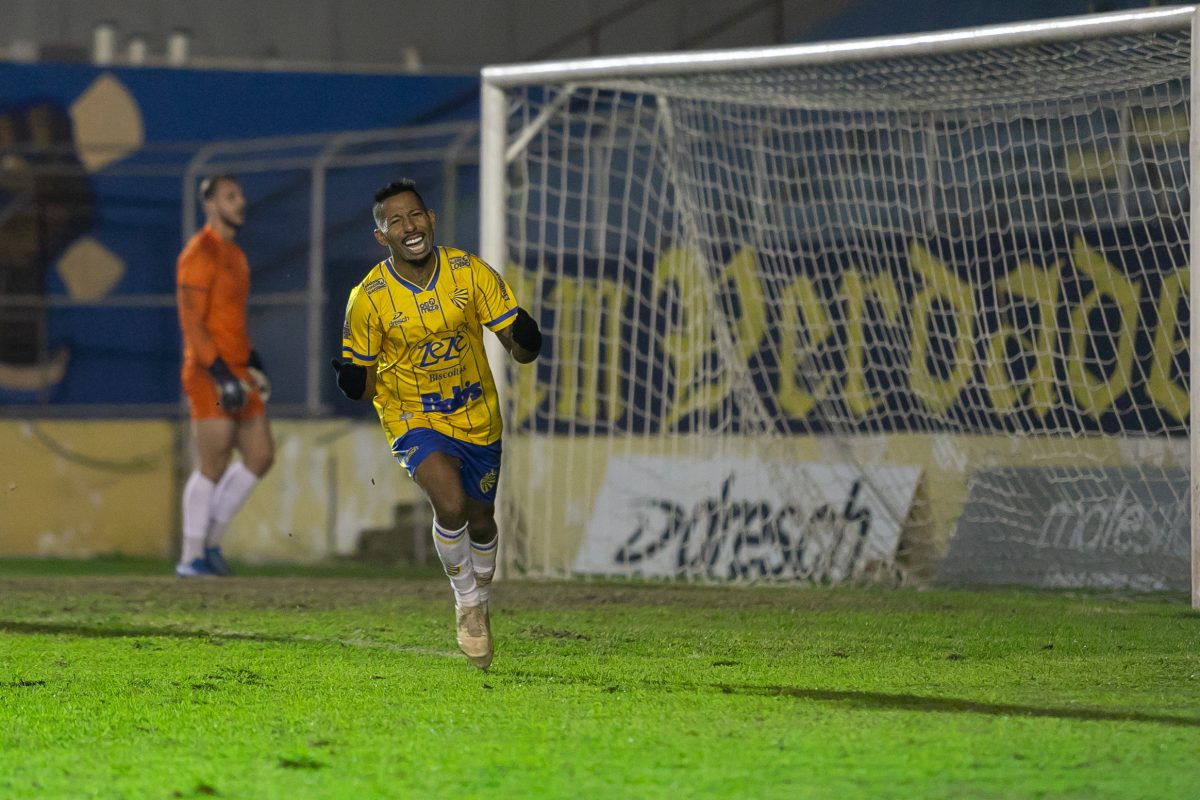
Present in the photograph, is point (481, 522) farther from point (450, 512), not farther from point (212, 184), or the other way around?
point (212, 184)

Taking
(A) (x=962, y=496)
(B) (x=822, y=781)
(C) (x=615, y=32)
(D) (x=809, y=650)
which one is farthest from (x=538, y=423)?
(B) (x=822, y=781)

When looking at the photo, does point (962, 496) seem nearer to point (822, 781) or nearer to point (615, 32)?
point (822, 781)

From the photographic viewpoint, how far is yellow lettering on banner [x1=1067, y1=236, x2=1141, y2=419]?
8.67m

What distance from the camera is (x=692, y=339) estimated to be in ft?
33.4

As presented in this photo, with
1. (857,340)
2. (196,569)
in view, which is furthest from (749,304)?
(196,569)

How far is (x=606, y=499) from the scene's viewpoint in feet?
34.5

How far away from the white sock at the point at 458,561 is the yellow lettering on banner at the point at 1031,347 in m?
4.15

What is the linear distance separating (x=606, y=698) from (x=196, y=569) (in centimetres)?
502

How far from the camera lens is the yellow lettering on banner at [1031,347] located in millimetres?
8898

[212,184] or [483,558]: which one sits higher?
[212,184]

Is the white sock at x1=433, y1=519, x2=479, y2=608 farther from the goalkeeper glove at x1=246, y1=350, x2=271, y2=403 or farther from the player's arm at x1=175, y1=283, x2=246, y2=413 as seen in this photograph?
the goalkeeper glove at x1=246, y1=350, x2=271, y2=403

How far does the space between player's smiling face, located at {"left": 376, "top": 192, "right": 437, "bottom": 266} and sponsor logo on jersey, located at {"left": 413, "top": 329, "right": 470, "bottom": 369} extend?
0.81 feet

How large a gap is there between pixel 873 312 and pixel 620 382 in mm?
2246

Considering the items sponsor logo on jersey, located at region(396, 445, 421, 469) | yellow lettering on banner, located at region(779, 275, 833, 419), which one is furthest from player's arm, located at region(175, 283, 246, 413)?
sponsor logo on jersey, located at region(396, 445, 421, 469)
